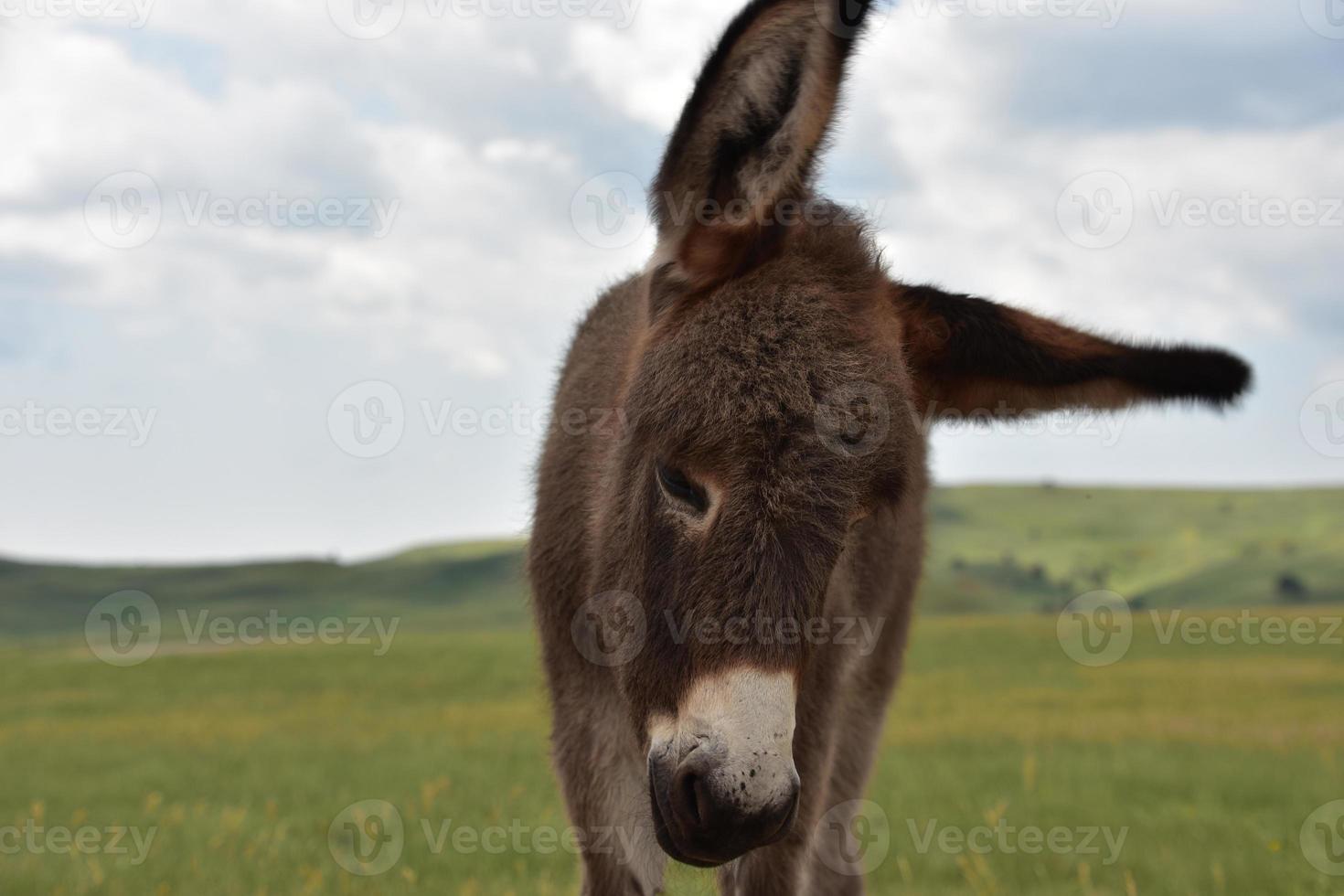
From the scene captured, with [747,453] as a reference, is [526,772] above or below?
below

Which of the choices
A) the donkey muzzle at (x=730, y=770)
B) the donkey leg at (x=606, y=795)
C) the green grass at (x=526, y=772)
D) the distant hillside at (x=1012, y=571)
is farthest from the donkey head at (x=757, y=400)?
the distant hillside at (x=1012, y=571)

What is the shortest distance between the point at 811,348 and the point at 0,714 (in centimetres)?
2175

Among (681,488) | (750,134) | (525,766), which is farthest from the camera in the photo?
(525,766)

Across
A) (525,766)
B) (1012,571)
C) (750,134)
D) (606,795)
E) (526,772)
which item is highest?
(750,134)

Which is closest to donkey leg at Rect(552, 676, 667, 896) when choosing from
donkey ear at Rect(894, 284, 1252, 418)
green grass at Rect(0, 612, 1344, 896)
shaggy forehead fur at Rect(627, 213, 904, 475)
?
green grass at Rect(0, 612, 1344, 896)

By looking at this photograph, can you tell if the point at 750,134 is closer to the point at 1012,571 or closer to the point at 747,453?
the point at 747,453

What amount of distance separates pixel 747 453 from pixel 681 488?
297 mm

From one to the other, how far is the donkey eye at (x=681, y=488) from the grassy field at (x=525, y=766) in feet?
7.40

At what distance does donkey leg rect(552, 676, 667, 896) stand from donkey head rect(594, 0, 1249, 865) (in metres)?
0.78

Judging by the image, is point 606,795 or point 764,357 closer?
point 764,357

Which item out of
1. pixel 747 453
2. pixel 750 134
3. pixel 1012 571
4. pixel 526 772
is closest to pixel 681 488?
pixel 747 453

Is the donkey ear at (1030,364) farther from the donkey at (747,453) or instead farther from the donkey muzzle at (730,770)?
the donkey muzzle at (730,770)

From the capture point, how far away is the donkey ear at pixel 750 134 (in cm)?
343

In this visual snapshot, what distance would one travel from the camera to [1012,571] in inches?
2270
